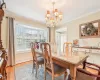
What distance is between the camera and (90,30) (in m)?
3.69

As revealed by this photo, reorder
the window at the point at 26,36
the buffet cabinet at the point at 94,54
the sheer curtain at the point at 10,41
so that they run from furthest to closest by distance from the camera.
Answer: the window at the point at 26,36
the sheer curtain at the point at 10,41
the buffet cabinet at the point at 94,54

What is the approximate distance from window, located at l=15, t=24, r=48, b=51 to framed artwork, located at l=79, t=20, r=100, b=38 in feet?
8.77

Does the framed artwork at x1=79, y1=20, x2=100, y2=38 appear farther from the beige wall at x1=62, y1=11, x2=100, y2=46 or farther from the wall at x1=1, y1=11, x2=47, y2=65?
the wall at x1=1, y1=11, x2=47, y2=65

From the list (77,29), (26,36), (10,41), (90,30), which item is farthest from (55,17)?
(26,36)

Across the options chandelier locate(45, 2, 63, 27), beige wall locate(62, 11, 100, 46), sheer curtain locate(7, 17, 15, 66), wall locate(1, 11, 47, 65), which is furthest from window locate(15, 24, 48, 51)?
chandelier locate(45, 2, 63, 27)

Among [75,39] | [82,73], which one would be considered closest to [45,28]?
[75,39]

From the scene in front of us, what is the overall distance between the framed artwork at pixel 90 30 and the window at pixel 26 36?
2.67 metres

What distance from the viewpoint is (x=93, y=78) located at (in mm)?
1488

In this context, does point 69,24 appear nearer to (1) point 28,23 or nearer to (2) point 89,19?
(2) point 89,19

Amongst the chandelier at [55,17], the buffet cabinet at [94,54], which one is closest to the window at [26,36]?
the chandelier at [55,17]

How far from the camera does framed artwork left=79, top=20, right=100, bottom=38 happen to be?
11.3ft

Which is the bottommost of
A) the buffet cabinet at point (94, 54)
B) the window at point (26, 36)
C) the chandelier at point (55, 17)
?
the buffet cabinet at point (94, 54)

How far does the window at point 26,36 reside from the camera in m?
4.49

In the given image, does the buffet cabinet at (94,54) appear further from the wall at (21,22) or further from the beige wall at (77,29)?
the wall at (21,22)
